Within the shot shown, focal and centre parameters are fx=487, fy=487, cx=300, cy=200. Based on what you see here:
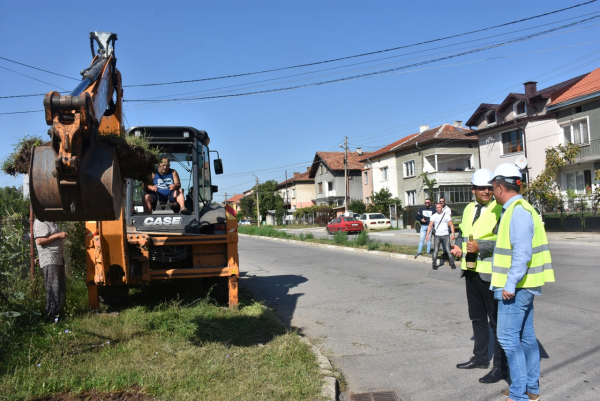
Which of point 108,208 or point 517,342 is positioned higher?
point 108,208

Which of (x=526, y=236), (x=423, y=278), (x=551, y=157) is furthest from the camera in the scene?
(x=551, y=157)

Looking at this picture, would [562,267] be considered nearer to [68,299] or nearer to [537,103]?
[68,299]

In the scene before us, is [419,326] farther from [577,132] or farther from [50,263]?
[577,132]

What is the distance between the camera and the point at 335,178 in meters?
61.2

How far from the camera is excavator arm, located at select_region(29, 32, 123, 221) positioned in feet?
11.7

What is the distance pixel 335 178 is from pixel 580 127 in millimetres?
34321

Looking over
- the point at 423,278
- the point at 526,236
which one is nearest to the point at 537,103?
the point at 423,278

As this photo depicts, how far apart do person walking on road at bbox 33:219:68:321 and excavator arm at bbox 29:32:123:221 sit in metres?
2.57

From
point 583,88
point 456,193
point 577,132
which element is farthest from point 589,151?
point 456,193

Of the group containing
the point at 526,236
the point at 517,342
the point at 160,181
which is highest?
the point at 160,181

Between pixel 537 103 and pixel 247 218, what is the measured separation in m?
59.9

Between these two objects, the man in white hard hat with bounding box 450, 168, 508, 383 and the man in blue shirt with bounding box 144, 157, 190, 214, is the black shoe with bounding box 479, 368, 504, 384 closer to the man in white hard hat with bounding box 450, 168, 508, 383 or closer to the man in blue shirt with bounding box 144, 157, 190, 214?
the man in white hard hat with bounding box 450, 168, 508, 383

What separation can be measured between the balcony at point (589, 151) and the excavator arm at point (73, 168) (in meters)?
29.7

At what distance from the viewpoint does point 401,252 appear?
1559cm
